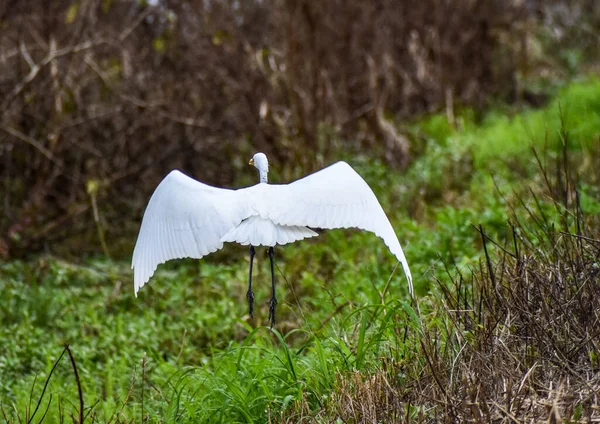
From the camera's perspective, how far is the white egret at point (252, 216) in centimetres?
323

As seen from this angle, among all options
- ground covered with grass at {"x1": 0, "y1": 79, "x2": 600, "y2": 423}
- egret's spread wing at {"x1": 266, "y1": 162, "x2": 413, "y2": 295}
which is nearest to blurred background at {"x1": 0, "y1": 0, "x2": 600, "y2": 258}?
ground covered with grass at {"x1": 0, "y1": 79, "x2": 600, "y2": 423}

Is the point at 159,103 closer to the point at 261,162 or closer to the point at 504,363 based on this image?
the point at 261,162

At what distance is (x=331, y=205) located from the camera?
11.0 feet

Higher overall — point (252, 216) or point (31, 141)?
point (31, 141)

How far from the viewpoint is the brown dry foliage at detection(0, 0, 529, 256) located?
24.1 feet

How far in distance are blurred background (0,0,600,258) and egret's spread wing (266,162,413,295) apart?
3.19 metres

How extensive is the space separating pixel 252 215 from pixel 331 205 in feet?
1.08

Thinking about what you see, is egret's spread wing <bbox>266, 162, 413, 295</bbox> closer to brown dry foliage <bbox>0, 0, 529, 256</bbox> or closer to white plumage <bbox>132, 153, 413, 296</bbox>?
white plumage <bbox>132, 153, 413, 296</bbox>

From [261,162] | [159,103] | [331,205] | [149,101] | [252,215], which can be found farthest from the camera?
[149,101]

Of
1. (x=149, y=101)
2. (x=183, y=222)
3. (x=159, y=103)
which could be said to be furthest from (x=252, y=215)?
(x=149, y=101)

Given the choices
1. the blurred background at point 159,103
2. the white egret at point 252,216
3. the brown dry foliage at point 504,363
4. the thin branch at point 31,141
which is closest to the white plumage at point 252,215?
the white egret at point 252,216

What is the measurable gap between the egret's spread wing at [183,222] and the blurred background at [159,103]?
2.84 meters

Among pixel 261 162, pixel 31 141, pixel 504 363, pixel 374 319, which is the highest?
pixel 31 141

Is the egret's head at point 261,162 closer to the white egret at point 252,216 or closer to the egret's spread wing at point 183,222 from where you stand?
the white egret at point 252,216
